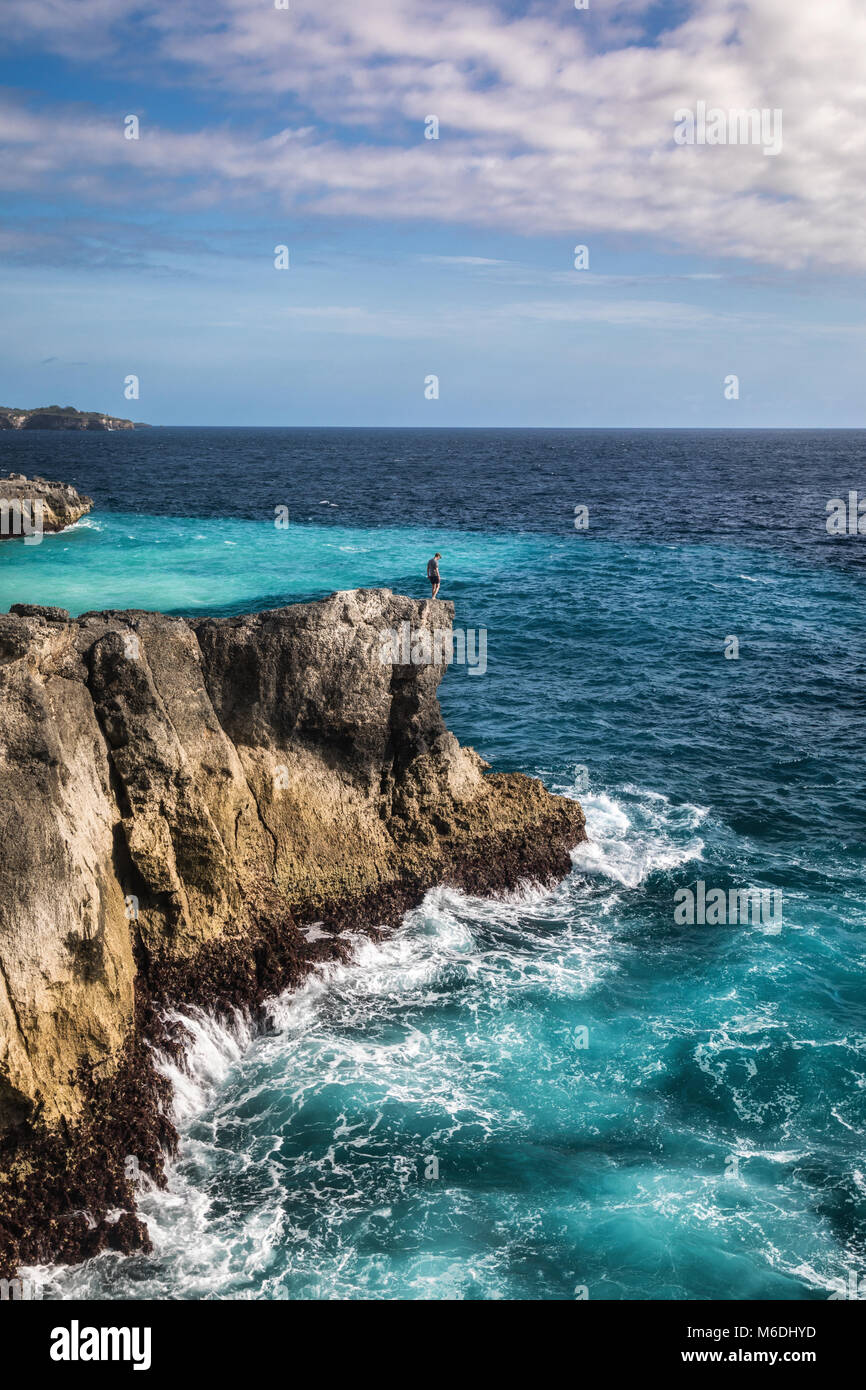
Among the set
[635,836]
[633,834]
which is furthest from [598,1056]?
[633,834]

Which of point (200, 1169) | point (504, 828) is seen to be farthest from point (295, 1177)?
point (504, 828)

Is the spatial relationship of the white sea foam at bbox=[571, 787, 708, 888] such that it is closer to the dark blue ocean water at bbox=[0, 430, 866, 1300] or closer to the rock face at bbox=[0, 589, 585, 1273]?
the dark blue ocean water at bbox=[0, 430, 866, 1300]

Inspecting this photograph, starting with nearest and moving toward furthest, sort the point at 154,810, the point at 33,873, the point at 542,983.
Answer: the point at 33,873 < the point at 154,810 < the point at 542,983

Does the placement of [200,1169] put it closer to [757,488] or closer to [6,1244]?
[6,1244]

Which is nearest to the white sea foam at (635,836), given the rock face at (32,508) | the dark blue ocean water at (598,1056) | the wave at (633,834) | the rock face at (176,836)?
the wave at (633,834)

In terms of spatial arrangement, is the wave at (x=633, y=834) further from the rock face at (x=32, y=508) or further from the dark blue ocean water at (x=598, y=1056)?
the rock face at (x=32, y=508)

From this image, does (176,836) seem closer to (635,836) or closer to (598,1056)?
(598,1056)
